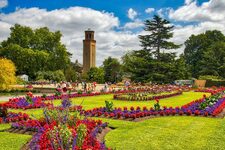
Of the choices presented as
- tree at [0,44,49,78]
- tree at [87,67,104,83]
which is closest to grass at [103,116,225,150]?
tree at [0,44,49,78]

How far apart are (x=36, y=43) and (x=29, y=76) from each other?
7.41 metres

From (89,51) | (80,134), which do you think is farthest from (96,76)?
(80,134)

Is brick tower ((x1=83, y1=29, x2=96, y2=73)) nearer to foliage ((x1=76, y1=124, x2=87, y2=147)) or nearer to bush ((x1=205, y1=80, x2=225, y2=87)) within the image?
bush ((x1=205, y1=80, x2=225, y2=87))

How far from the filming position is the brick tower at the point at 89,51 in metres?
101

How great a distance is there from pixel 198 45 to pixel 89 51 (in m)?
38.2

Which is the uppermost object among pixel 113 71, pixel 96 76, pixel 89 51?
pixel 89 51

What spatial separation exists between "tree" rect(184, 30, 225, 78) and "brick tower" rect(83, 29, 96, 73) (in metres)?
33.9

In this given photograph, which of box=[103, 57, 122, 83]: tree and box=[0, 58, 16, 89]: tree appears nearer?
box=[0, 58, 16, 89]: tree

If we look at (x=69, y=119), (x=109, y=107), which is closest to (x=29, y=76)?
(x=109, y=107)

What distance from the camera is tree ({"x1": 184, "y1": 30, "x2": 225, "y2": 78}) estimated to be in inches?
2911

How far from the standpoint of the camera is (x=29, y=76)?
63.5m

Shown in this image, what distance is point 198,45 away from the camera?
76.3 meters

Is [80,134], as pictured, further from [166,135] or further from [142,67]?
[142,67]

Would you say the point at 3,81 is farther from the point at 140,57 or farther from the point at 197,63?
the point at 197,63
